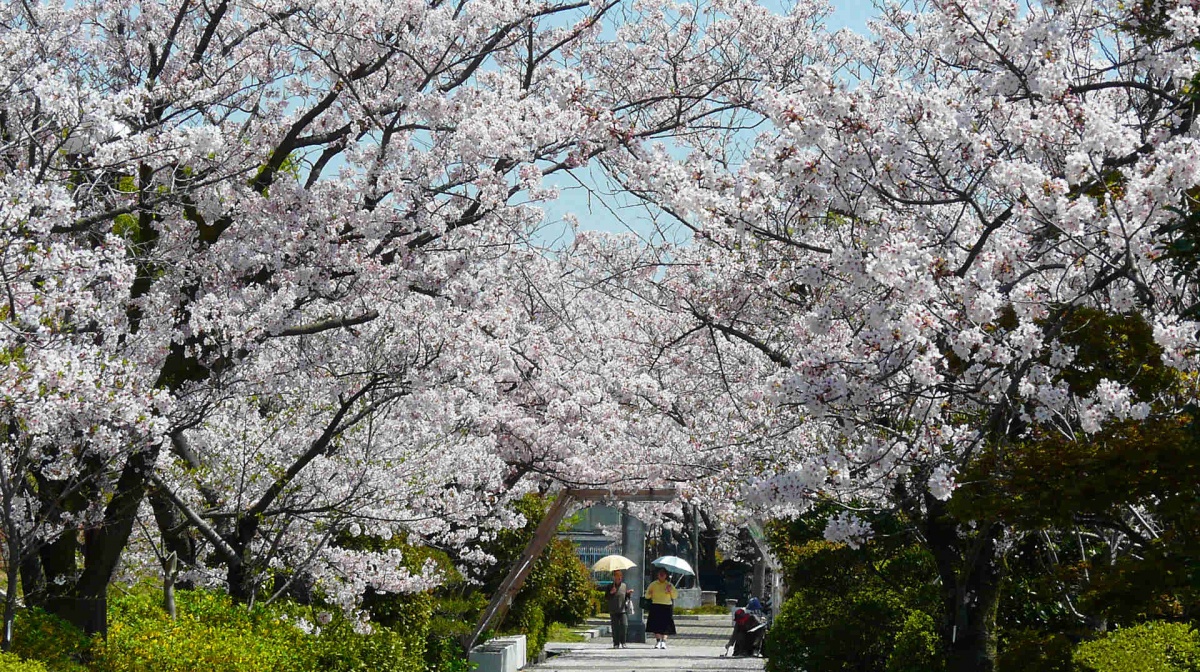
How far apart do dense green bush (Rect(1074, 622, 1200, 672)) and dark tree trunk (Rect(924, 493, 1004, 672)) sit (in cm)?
206

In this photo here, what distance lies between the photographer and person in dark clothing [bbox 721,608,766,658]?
22.2 metres

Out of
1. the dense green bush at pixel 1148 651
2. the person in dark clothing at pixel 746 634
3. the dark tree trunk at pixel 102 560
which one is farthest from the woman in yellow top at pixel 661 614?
the dense green bush at pixel 1148 651

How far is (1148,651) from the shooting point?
6.68 metres

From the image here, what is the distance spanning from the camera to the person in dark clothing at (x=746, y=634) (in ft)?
72.7

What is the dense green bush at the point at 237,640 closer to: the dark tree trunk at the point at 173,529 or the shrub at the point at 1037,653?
the dark tree trunk at the point at 173,529

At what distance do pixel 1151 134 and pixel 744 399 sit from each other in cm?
753

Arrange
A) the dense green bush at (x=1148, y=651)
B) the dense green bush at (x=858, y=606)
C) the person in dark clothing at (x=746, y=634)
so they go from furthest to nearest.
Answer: the person in dark clothing at (x=746, y=634) < the dense green bush at (x=858, y=606) < the dense green bush at (x=1148, y=651)

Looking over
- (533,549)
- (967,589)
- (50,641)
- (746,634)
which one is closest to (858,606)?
(967,589)

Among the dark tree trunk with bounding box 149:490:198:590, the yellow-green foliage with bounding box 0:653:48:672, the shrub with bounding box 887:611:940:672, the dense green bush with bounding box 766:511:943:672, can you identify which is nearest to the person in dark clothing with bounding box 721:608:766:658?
the dense green bush with bounding box 766:511:943:672

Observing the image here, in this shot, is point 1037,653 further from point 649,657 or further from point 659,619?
point 659,619

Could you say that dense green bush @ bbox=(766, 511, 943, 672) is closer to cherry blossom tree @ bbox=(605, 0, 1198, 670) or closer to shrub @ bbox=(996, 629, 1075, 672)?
shrub @ bbox=(996, 629, 1075, 672)

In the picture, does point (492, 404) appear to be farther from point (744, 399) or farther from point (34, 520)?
point (34, 520)

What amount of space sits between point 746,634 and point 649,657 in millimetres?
1819

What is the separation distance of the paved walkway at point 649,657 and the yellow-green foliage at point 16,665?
41.0 feet
